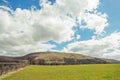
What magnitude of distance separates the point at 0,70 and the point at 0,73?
1.62 metres

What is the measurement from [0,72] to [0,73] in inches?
15.1

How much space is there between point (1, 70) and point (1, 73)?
1.93m

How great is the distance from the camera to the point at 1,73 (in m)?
45.0

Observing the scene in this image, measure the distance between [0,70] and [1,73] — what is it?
1242 mm

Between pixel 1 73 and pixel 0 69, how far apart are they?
1626mm

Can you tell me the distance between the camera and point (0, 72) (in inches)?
1766

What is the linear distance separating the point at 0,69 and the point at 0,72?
→ 5.34ft

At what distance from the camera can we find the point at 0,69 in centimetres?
4638

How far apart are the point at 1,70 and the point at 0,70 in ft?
2.59

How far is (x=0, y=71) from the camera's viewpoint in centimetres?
4516

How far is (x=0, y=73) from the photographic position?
4450 centimetres

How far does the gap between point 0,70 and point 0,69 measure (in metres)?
0.39

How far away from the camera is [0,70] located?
46.0m

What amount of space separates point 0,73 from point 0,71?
2.42 feet
